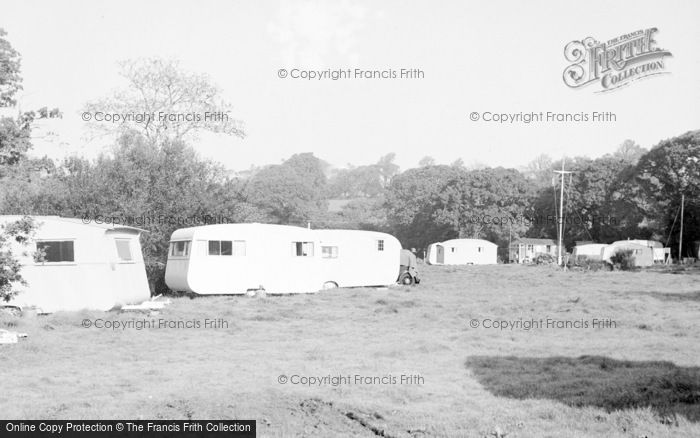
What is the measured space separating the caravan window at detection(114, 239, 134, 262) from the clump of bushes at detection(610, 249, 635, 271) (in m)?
34.2

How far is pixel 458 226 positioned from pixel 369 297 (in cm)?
4544

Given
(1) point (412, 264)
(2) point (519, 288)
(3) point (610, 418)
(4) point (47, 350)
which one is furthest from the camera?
(1) point (412, 264)

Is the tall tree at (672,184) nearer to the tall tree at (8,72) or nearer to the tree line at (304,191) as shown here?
the tree line at (304,191)

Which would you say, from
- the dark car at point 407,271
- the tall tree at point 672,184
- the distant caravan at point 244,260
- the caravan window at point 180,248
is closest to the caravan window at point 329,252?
the distant caravan at point 244,260

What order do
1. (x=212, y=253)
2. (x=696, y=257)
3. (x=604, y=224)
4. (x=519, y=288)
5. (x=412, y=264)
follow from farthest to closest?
(x=604, y=224) < (x=696, y=257) < (x=412, y=264) < (x=519, y=288) < (x=212, y=253)

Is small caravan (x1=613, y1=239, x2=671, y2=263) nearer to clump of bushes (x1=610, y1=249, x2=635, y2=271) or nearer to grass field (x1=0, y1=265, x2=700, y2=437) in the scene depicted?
clump of bushes (x1=610, y1=249, x2=635, y2=271)

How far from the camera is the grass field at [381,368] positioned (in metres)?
7.85

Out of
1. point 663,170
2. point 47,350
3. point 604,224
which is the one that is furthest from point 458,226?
point 47,350

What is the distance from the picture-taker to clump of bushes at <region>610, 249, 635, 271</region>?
150ft

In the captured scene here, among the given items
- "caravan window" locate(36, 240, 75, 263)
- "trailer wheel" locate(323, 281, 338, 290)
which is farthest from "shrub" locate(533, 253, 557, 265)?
"caravan window" locate(36, 240, 75, 263)

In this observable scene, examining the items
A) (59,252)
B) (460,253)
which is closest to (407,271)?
(59,252)

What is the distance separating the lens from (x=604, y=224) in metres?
61.4

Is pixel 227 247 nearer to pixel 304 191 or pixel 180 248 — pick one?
pixel 180 248

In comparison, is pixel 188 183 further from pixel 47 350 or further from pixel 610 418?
pixel 610 418
